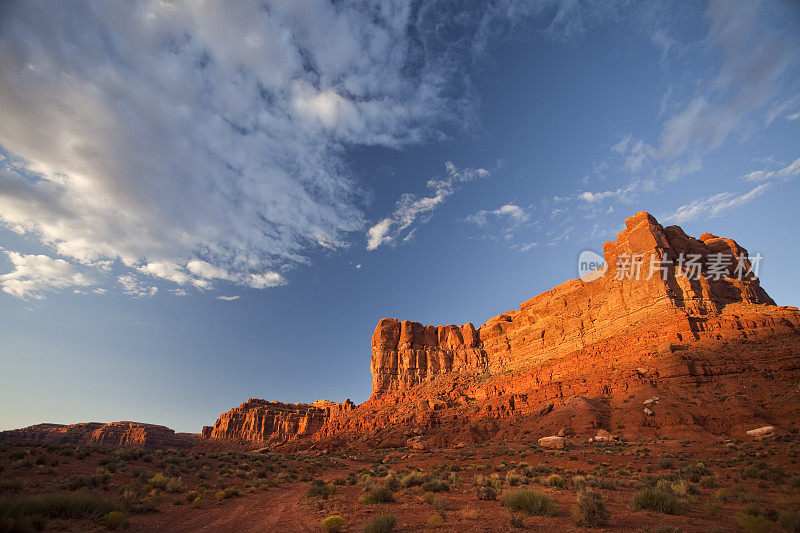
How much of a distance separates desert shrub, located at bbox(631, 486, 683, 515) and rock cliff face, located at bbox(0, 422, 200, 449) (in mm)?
132675

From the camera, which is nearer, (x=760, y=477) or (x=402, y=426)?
(x=760, y=477)

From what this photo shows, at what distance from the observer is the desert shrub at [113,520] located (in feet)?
28.9

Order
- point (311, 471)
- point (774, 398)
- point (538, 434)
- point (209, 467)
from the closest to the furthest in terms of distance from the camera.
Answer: point (209, 467)
point (311, 471)
point (774, 398)
point (538, 434)

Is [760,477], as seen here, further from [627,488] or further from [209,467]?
[209,467]

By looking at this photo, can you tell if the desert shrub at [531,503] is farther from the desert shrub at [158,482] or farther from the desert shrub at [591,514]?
the desert shrub at [158,482]

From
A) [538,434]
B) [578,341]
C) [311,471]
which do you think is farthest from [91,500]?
[578,341]

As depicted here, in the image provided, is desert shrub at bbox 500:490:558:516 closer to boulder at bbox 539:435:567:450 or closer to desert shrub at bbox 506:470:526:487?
desert shrub at bbox 506:470:526:487

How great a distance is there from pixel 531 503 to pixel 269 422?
104 meters

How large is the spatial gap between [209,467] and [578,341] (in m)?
57.5

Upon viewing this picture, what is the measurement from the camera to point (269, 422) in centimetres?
9619

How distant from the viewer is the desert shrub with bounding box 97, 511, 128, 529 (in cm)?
881

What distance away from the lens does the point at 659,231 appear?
5425 cm

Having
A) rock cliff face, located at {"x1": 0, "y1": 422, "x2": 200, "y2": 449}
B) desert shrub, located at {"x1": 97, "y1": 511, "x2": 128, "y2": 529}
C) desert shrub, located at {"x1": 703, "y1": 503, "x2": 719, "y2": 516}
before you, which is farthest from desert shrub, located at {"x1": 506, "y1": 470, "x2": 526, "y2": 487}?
rock cliff face, located at {"x1": 0, "y1": 422, "x2": 200, "y2": 449}

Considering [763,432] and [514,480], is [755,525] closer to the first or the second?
[514,480]
